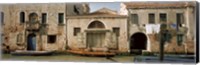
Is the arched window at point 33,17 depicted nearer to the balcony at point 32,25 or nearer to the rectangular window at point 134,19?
the balcony at point 32,25

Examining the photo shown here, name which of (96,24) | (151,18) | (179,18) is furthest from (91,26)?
(179,18)

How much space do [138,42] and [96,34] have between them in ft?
2.30

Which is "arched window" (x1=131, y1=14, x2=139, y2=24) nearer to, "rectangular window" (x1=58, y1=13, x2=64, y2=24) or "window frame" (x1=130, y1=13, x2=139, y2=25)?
"window frame" (x1=130, y1=13, x2=139, y2=25)

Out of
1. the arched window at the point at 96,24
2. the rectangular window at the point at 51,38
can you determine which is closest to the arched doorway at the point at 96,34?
the arched window at the point at 96,24

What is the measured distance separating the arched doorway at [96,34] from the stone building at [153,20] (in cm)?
43

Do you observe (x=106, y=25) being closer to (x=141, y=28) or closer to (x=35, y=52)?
(x=141, y=28)

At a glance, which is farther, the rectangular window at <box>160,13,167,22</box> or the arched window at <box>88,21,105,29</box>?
the arched window at <box>88,21,105,29</box>

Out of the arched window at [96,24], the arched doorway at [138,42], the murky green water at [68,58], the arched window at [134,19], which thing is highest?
the arched window at [134,19]

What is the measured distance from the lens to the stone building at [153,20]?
6.22 meters

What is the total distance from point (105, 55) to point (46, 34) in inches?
42.6

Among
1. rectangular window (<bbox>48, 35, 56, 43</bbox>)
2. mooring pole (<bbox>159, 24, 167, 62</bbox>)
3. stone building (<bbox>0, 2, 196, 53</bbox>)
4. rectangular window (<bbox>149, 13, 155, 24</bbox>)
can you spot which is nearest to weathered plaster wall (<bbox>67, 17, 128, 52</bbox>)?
stone building (<bbox>0, 2, 196, 53</bbox>)

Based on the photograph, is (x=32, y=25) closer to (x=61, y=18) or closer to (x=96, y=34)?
(x=61, y=18)

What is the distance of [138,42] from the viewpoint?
644 centimetres

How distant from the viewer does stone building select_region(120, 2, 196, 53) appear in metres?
6.22
